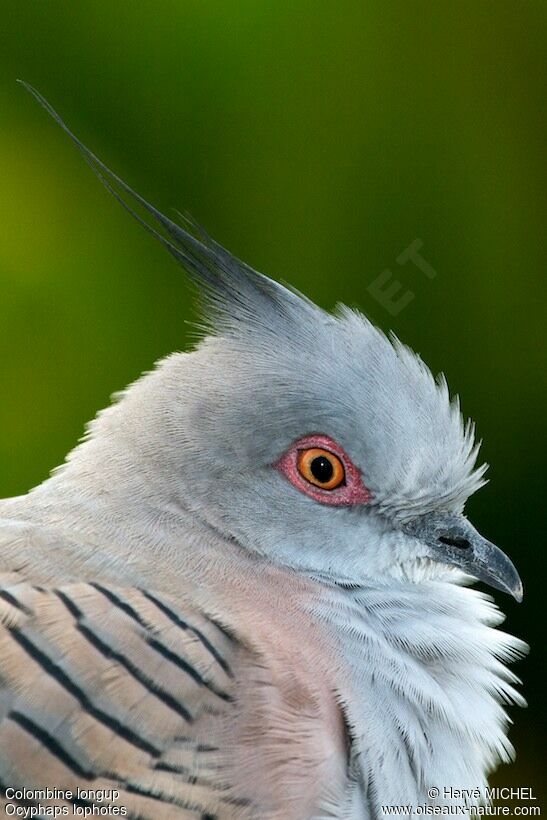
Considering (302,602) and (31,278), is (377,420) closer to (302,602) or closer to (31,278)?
(302,602)

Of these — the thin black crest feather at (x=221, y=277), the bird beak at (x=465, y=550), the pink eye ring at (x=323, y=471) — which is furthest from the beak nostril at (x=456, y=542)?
the thin black crest feather at (x=221, y=277)

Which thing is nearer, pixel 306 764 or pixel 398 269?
pixel 306 764

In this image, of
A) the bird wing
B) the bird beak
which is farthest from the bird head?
the bird wing

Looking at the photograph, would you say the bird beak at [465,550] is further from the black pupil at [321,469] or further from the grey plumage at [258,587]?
the black pupil at [321,469]

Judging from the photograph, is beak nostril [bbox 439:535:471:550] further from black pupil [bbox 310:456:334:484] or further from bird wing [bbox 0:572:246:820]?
bird wing [bbox 0:572:246:820]

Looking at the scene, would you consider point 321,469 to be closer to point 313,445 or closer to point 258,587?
point 313,445

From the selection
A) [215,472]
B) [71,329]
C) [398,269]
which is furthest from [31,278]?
[215,472]

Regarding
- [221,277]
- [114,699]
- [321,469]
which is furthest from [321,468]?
[114,699]
